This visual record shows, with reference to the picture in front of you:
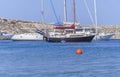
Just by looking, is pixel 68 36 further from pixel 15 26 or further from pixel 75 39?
pixel 15 26

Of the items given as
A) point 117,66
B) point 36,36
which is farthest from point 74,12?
point 117,66

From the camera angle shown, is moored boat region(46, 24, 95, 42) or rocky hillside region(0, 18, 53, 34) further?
rocky hillside region(0, 18, 53, 34)

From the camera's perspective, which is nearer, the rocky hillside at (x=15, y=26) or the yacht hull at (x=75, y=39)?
the yacht hull at (x=75, y=39)

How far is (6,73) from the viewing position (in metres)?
33.2

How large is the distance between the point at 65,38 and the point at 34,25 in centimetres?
A: 10083

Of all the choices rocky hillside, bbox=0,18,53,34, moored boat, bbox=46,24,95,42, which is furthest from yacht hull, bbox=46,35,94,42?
rocky hillside, bbox=0,18,53,34

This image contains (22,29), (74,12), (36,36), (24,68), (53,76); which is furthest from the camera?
(22,29)

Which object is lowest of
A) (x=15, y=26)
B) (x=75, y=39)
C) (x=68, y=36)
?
(x=15, y=26)

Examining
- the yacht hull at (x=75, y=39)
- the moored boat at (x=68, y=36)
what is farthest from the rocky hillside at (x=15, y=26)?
the yacht hull at (x=75, y=39)

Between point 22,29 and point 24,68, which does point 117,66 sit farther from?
point 22,29

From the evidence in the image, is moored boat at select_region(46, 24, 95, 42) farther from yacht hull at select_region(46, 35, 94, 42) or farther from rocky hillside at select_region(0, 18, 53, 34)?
rocky hillside at select_region(0, 18, 53, 34)

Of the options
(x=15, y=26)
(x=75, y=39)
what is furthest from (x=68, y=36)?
(x=15, y=26)

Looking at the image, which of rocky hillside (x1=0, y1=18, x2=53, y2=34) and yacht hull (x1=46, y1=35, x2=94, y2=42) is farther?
rocky hillside (x1=0, y1=18, x2=53, y2=34)

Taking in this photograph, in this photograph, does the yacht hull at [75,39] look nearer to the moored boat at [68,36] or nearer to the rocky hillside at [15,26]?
the moored boat at [68,36]
